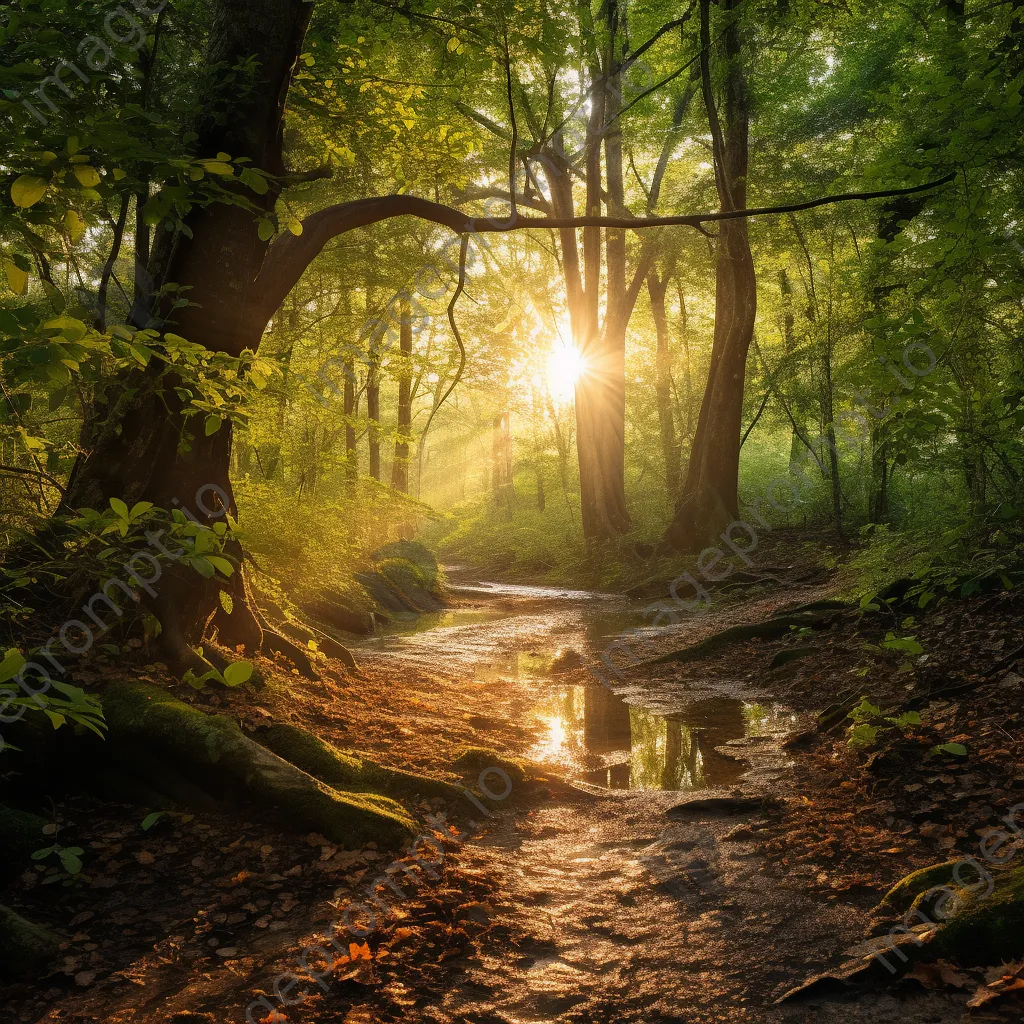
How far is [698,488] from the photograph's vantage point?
16297mm

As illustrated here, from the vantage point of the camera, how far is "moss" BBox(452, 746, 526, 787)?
220 inches

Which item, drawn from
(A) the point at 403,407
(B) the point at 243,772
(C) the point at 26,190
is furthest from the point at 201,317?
(A) the point at 403,407

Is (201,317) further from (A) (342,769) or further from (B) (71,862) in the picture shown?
(B) (71,862)

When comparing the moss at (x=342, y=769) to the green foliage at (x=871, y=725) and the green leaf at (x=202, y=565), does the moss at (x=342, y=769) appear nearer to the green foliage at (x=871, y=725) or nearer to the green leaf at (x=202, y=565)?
the green leaf at (x=202, y=565)

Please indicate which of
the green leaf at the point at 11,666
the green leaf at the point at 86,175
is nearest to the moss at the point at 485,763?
the green leaf at the point at 11,666

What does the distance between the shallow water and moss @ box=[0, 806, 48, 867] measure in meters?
3.86

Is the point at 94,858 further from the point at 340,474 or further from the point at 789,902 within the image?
the point at 340,474

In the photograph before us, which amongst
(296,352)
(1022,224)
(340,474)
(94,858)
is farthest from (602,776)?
(296,352)

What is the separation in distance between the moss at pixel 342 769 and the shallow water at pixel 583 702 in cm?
154

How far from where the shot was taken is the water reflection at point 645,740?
19.1 feet

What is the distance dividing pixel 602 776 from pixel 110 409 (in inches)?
193

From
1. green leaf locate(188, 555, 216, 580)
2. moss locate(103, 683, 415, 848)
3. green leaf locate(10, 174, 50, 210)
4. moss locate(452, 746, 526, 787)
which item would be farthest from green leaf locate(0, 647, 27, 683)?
moss locate(452, 746, 526, 787)

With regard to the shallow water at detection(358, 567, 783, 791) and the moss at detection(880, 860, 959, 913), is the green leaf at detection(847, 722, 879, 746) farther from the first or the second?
the moss at detection(880, 860, 959, 913)

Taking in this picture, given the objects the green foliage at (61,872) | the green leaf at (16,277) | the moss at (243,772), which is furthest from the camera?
the moss at (243,772)
